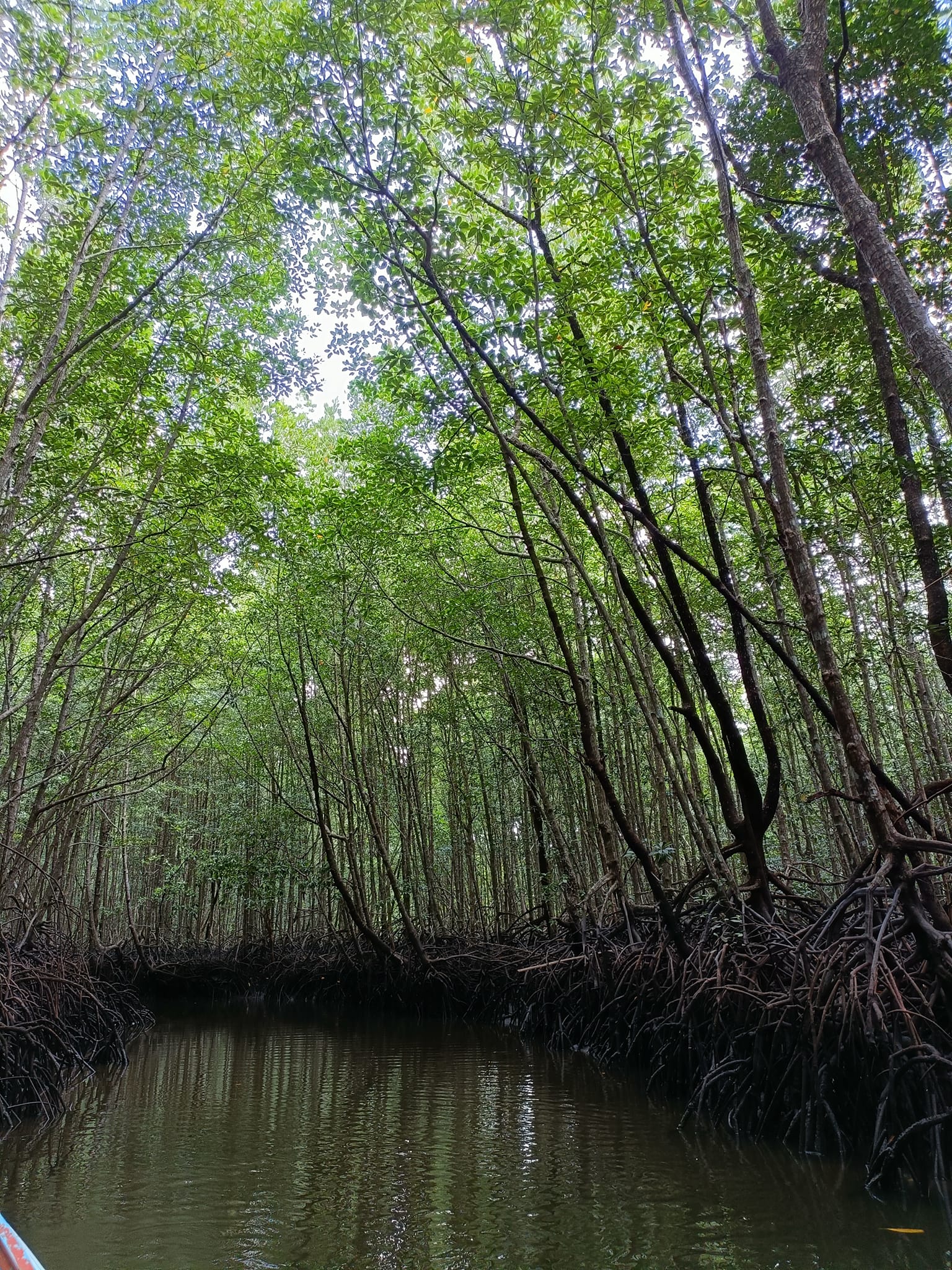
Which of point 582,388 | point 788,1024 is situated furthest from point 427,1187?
point 582,388

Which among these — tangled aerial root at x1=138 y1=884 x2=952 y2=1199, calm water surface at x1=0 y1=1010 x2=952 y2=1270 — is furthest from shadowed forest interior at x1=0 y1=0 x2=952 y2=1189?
calm water surface at x1=0 y1=1010 x2=952 y2=1270

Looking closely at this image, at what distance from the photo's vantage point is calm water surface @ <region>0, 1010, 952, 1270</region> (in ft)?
8.77

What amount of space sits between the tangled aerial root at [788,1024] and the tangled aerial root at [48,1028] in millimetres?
4359

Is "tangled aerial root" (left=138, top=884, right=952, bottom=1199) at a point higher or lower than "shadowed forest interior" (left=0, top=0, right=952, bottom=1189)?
lower

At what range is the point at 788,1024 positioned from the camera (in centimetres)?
391

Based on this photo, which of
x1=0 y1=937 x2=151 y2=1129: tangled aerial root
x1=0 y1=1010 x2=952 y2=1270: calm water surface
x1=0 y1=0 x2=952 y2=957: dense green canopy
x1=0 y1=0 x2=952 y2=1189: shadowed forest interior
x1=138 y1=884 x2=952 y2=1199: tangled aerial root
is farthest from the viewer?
x1=0 y1=937 x2=151 y2=1129: tangled aerial root

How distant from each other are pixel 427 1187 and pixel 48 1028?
391 cm

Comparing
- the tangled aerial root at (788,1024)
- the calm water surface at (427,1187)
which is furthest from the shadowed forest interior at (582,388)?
the calm water surface at (427,1187)

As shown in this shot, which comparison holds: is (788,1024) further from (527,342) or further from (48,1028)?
(48,1028)

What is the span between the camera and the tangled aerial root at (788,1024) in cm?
307

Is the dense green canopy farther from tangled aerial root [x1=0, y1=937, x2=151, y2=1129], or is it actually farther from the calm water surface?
the calm water surface

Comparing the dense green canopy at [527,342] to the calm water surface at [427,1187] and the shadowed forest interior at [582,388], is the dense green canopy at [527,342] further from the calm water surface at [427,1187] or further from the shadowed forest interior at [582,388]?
the calm water surface at [427,1187]

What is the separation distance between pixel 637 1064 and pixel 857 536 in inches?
244

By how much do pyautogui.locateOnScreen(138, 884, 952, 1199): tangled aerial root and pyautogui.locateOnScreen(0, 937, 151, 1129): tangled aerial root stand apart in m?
4.36
